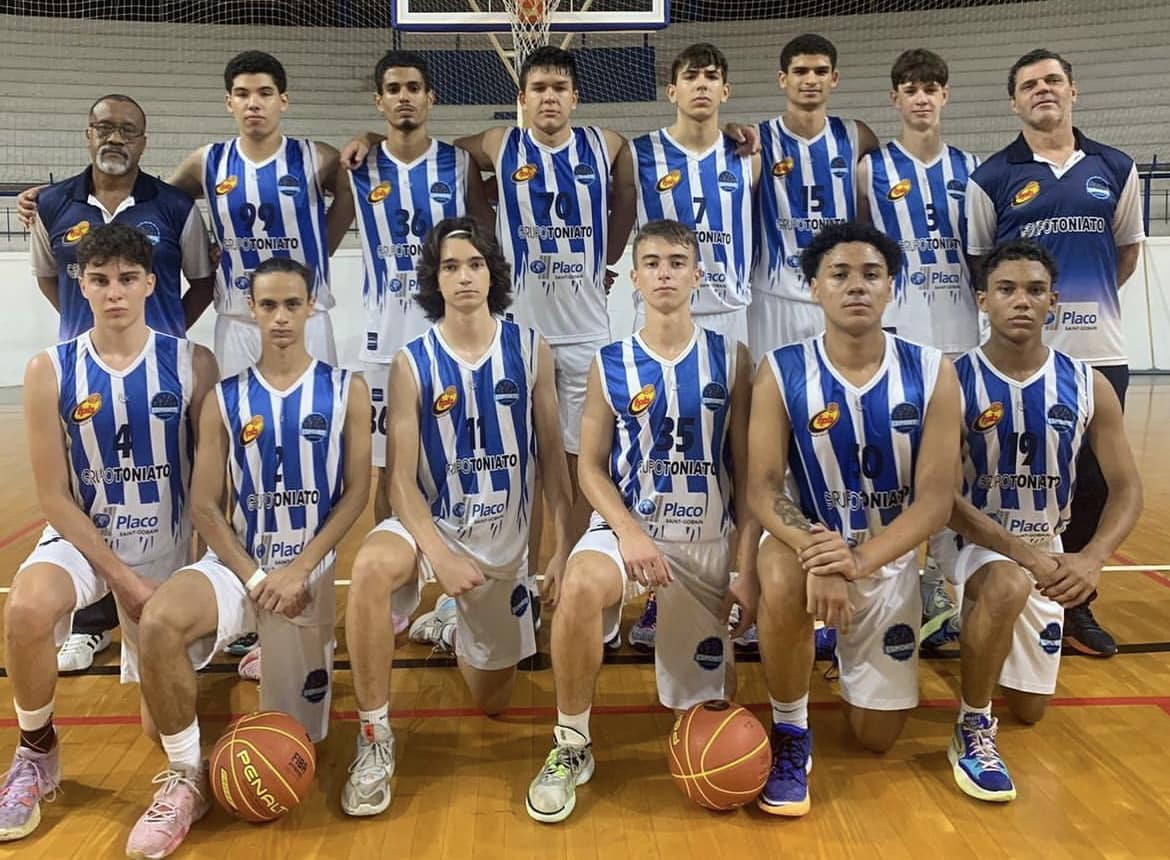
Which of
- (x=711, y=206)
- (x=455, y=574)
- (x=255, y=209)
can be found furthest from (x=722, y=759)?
(x=255, y=209)

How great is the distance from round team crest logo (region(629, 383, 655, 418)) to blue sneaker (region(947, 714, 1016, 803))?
1270 mm

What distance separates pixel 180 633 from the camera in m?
2.49

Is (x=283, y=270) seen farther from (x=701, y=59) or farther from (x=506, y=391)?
(x=701, y=59)

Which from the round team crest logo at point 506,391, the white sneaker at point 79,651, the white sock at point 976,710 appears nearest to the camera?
the white sock at point 976,710

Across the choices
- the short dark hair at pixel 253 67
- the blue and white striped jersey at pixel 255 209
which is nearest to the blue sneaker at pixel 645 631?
the blue and white striped jersey at pixel 255 209

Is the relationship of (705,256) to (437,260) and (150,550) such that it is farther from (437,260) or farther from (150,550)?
(150,550)

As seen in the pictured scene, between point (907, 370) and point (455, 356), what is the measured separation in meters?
1.37

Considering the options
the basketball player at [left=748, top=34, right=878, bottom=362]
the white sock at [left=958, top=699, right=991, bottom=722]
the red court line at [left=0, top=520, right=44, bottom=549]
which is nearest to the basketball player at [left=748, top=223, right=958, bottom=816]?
the white sock at [left=958, top=699, right=991, bottom=722]

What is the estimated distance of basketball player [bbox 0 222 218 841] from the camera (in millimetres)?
2725

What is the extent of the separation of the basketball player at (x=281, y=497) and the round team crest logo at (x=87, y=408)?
305mm

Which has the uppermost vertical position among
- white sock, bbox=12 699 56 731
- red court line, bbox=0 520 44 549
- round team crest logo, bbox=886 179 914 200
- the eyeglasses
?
the eyeglasses

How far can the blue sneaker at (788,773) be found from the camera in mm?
2469

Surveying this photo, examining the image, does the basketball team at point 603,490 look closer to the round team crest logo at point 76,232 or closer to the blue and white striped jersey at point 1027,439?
the blue and white striped jersey at point 1027,439

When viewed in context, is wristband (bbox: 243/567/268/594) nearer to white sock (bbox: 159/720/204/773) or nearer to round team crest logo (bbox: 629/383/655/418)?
white sock (bbox: 159/720/204/773)
